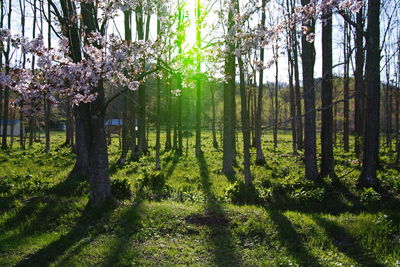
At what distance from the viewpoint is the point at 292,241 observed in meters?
6.04

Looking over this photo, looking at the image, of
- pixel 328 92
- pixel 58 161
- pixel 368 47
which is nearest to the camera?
pixel 368 47

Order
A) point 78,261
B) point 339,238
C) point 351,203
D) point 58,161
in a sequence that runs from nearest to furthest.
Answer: point 78,261 < point 339,238 < point 351,203 < point 58,161

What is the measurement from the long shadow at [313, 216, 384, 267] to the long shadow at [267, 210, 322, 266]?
2.04ft

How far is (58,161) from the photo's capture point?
635 inches

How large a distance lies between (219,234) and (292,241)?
1.38m

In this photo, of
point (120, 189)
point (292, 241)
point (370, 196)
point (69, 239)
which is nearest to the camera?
point (292, 241)

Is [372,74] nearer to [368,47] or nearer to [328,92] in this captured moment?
[368,47]

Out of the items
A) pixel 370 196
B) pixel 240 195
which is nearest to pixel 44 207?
pixel 240 195

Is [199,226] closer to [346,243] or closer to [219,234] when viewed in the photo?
[219,234]

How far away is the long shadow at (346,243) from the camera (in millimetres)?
5242

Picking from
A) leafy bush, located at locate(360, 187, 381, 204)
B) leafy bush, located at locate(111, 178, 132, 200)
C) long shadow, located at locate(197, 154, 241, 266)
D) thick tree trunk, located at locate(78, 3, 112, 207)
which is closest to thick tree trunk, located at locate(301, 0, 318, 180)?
leafy bush, located at locate(360, 187, 381, 204)

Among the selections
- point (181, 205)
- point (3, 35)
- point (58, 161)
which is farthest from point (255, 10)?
point (58, 161)

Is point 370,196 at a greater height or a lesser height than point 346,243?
greater

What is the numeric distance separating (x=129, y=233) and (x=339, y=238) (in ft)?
13.2
